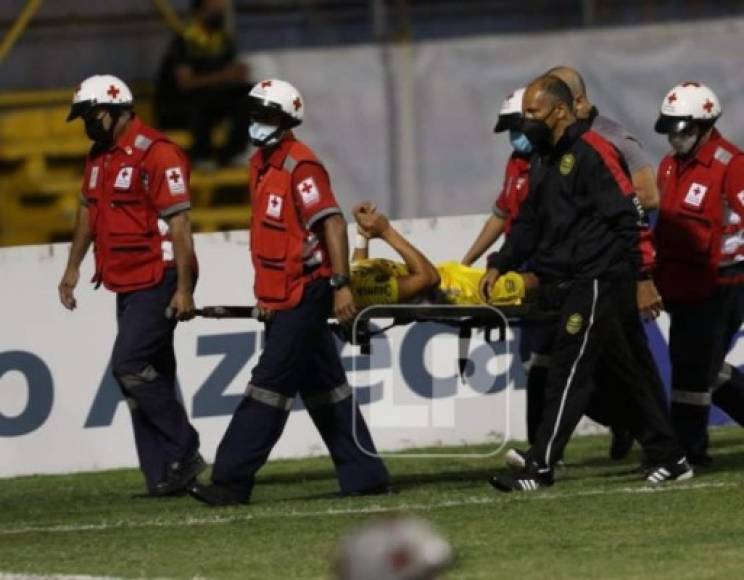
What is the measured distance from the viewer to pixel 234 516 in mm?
10258

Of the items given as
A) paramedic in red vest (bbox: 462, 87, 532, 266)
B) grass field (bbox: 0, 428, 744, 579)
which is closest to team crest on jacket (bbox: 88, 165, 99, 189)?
grass field (bbox: 0, 428, 744, 579)

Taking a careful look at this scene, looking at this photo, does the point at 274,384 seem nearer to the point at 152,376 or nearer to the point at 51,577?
the point at 152,376

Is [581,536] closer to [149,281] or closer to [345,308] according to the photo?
[345,308]

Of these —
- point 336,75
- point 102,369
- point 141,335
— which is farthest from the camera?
point 336,75

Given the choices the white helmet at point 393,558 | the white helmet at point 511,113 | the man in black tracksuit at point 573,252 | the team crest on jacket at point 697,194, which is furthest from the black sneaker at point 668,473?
the white helmet at point 393,558

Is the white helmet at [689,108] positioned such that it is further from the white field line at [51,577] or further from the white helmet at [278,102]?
the white field line at [51,577]

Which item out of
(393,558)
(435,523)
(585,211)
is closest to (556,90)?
(585,211)

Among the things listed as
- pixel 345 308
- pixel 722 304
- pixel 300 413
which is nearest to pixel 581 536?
pixel 345 308

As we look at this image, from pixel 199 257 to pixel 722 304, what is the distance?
A: 3092mm

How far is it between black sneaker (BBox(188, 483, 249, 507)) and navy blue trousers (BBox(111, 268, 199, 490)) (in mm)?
741

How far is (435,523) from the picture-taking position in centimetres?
983

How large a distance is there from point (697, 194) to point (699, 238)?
205 millimetres

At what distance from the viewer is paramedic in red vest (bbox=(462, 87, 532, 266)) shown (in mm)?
12164

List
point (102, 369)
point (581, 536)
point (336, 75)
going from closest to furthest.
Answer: point (581, 536), point (102, 369), point (336, 75)
